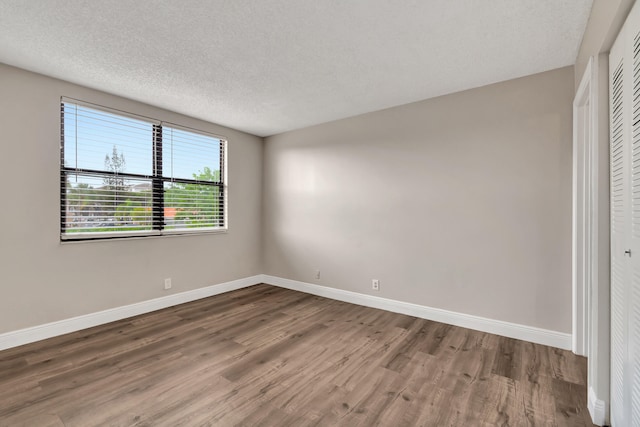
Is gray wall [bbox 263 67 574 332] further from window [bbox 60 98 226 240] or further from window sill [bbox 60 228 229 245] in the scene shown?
window sill [bbox 60 228 229 245]

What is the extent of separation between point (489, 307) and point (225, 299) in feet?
10.5

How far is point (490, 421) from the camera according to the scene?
1735 millimetres

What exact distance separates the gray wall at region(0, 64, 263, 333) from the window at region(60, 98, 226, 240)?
0.35 ft

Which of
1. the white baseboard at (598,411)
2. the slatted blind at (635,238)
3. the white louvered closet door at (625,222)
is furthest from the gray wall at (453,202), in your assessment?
the slatted blind at (635,238)

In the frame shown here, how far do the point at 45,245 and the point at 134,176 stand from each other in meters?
1.06

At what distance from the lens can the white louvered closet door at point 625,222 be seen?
1.20 meters

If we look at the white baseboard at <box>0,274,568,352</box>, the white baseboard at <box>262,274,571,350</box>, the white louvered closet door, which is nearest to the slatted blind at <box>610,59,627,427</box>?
the white louvered closet door

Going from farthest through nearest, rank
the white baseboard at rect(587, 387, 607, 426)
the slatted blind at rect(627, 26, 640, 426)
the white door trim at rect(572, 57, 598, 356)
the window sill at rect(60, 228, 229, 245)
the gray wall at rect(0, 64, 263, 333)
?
the window sill at rect(60, 228, 229, 245) → the gray wall at rect(0, 64, 263, 333) → the white door trim at rect(572, 57, 598, 356) → the white baseboard at rect(587, 387, 607, 426) → the slatted blind at rect(627, 26, 640, 426)

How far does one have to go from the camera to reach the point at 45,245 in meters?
2.78

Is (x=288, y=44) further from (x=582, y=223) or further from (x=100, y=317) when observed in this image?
(x=100, y=317)

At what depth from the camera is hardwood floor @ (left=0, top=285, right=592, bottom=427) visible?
1.78m

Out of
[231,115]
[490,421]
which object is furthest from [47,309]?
[490,421]

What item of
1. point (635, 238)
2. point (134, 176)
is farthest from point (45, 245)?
point (635, 238)

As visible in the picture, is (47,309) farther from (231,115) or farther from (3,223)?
(231,115)
